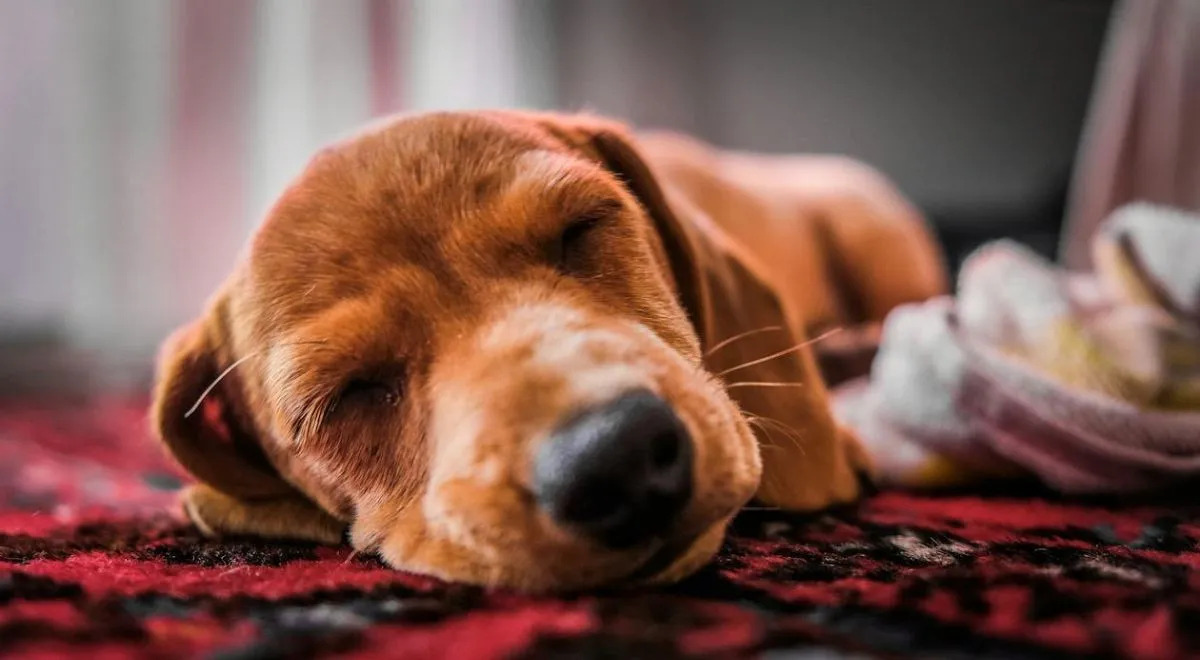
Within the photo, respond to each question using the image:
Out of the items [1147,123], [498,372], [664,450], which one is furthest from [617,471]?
[1147,123]

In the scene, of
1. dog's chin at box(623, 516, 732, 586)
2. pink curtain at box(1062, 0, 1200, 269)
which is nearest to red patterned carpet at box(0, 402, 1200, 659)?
dog's chin at box(623, 516, 732, 586)

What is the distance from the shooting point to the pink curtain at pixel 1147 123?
10.3 feet

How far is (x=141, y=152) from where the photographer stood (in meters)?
4.70

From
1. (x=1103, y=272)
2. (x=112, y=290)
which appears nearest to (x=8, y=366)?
(x=112, y=290)

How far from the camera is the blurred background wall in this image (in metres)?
4.48

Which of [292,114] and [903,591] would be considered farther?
[292,114]

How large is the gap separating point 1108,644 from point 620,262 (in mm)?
831

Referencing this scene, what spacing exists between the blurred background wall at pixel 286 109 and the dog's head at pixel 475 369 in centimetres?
307

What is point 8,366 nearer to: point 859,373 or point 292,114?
point 292,114

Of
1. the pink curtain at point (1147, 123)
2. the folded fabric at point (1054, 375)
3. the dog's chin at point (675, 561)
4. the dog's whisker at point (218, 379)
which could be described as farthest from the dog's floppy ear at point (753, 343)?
the pink curtain at point (1147, 123)

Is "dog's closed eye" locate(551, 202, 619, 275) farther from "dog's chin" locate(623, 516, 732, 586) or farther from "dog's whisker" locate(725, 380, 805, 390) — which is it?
"dog's chin" locate(623, 516, 732, 586)

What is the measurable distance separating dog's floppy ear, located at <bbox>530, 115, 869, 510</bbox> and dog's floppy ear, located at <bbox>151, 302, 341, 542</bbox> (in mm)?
650

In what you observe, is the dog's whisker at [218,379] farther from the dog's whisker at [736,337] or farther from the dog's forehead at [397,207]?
the dog's whisker at [736,337]

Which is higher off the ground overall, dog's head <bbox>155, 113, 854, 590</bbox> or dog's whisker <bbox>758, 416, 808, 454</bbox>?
dog's head <bbox>155, 113, 854, 590</bbox>
